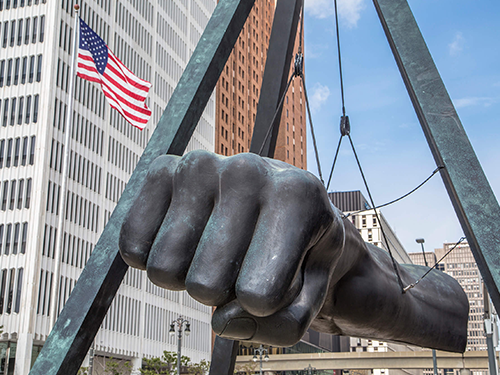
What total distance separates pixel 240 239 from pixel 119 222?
3.83 feet

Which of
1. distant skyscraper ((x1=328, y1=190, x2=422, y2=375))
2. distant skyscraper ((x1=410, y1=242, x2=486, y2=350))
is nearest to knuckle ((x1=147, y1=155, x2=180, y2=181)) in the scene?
distant skyscraper ((x1=328, y1=190, x2=422, y2=375))

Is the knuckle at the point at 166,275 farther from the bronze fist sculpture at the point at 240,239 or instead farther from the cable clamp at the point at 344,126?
the cable clamp at the point at 344,126

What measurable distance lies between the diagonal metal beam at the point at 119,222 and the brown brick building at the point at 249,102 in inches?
2626

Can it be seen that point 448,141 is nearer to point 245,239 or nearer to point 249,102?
point 245,239

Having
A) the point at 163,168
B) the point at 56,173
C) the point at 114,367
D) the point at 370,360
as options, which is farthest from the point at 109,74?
the point at 370,360

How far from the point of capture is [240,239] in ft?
4.94

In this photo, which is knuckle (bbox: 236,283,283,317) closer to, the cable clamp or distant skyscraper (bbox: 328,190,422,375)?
the cable clamp

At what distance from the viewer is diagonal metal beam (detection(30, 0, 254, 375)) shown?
7.73ft

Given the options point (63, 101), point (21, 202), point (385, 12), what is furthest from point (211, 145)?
point (385, 12)

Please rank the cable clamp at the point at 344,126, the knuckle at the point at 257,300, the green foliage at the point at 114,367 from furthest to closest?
the green foliage at the point at 114,367 < the cable clamp at the point at 344,126 < the knuckle at the point at 257,300

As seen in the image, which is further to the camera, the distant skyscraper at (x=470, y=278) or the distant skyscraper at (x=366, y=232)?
the distant skyscraper at (x=470, y=278)

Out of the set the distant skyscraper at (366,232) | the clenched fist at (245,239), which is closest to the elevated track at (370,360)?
the distant skyscraper at (366,232)

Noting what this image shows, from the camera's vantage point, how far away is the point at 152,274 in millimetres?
1646

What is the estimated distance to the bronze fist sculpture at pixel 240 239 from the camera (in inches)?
57.7
